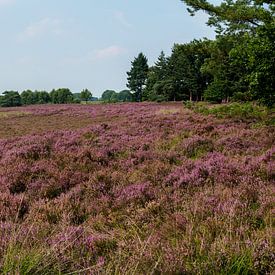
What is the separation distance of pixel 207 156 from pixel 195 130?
4.66 metres

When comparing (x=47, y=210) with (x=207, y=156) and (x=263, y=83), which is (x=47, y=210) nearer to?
(x=207, y=156)

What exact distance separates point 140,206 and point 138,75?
8005 centimetres

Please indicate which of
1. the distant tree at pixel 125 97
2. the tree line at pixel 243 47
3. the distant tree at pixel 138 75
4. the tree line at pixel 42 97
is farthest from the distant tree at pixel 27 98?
the tree line at pixel 243 47

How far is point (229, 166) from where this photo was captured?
737cm

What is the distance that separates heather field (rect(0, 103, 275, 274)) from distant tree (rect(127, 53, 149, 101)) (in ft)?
237

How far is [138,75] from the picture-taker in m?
83.6

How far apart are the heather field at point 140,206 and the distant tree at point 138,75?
72368mm

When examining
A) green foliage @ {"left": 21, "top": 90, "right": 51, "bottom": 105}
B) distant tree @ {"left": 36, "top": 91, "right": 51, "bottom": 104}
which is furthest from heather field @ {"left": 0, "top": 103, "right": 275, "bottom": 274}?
green foliage @ {"left": 21, "top": 90, "right": 51, "bottom": 105}

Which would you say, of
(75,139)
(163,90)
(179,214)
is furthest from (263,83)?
(163,90)

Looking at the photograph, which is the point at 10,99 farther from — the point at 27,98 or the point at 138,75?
the point at 138,75

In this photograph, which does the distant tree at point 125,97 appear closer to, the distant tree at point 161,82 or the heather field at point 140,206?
the distant tree at point 161,82

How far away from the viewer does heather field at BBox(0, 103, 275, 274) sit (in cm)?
275

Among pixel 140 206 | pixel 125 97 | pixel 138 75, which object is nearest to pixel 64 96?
pixel 138 75

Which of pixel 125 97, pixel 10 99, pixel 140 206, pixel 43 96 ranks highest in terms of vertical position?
pixel 125 97
